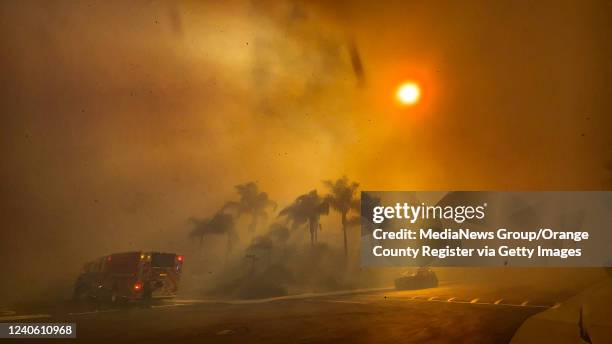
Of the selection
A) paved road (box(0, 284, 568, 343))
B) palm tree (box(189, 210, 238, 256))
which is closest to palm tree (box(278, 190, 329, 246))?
palm tree (box(189, 210, 238, 256))

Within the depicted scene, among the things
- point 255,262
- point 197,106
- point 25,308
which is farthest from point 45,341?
point 197,106

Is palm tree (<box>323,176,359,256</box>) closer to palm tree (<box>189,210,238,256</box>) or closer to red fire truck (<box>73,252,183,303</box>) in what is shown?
palm tree (<box>189,210,238,256</box>)

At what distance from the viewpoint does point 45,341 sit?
7168 mm

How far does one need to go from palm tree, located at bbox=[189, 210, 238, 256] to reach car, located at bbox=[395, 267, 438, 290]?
12.6 ft

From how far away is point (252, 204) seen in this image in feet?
32.6

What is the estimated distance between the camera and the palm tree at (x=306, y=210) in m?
9.80

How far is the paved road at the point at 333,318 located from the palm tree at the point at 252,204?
185 cm

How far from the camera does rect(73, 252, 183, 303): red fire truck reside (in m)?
9.77

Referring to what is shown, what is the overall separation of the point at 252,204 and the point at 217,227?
1.09m

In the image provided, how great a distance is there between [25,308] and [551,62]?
1183cm

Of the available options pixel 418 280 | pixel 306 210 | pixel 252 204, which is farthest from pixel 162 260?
pixel 418 280

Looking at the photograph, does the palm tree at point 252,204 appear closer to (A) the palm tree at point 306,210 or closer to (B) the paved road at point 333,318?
(A) the palm tree at point 306,210

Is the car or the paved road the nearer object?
the paved road

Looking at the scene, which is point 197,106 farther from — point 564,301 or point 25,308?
point 564,301
